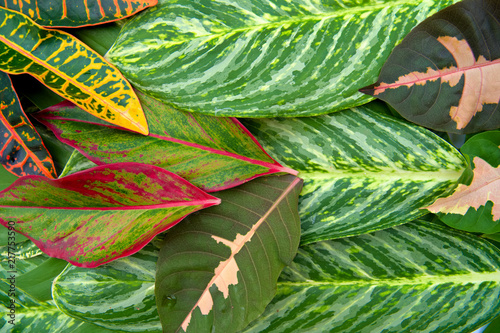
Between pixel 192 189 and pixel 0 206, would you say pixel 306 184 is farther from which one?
pixel 0 206

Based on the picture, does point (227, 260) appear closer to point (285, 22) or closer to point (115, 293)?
point (115, 293)

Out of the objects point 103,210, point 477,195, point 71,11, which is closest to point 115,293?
point 103,210

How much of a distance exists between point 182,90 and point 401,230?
1.41ft

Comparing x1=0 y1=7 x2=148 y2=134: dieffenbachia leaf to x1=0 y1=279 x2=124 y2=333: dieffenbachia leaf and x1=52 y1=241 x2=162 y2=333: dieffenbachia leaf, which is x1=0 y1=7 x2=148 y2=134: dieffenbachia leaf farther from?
x1=0 y1=279 x2=124 y2=333: dieffenbachia leaf

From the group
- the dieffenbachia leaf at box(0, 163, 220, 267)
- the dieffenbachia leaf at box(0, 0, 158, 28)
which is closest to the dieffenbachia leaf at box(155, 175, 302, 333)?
the dieffenbachia leaf at box(0, 163, 220, 267)

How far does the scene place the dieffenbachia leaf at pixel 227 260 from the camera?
0.54 metres

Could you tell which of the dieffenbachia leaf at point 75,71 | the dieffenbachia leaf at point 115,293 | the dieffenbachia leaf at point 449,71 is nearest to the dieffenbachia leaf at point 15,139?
the dieffenbachia leaf at point 75,71

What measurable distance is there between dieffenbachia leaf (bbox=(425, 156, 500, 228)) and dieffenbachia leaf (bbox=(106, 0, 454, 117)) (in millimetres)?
204

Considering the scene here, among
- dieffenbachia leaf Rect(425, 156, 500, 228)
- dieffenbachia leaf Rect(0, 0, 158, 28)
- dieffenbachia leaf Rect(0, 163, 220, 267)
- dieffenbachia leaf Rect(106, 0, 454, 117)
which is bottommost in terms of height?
dieffenbachia leaf Rect(425, 156, 500, 228)

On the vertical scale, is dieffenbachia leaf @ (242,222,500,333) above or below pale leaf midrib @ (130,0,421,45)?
below

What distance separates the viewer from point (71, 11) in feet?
1.81

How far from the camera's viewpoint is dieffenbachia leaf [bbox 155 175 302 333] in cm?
54

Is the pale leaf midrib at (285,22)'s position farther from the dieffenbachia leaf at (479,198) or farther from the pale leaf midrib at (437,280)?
the pale leaf midrib at (437,280)

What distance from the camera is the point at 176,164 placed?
22.4 inches
